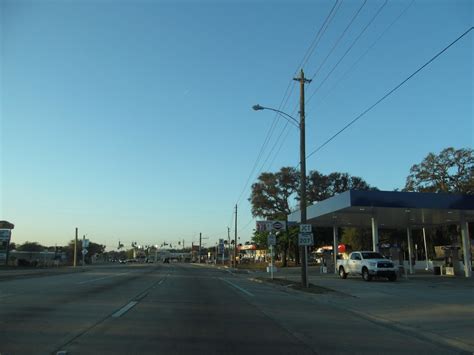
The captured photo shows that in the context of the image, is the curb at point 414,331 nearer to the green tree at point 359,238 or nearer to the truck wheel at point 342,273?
the truck wheel at point 342,273

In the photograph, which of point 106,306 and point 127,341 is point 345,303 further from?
point 127,341

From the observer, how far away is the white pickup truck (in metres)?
31.4

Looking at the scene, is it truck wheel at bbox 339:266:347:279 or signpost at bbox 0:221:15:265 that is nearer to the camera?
truck wheel at bbox 339:266:347:279

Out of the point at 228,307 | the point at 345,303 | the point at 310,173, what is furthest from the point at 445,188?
the point at 228,307

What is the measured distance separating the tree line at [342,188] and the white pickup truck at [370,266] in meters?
32.2

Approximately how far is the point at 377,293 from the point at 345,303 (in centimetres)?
436

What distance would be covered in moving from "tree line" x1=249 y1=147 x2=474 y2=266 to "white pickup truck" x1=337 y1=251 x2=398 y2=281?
3219cm

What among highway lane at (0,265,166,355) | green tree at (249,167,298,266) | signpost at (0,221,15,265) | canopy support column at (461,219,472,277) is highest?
green tree at (249,167,298,266)

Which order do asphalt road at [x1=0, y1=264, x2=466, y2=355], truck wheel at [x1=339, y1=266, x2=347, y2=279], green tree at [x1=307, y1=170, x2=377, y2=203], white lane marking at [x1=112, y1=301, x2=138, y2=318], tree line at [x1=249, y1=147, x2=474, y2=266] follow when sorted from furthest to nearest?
green tree at [x1=307, y1=170, x2=377, y2=203] → tree line at [x1=249, y1=147, x2=474, y2=266] → truck wheel at [x1=339, y1=266, x2=347, y2=279] → white lane marking at [x1=112, y1=301, x2=138, y2=318] → asphalt road at [x1=0, y1=264, x2=466, y2=355]

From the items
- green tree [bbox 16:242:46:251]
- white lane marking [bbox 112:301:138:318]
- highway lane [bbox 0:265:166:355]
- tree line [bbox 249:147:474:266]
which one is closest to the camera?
highway lane [bbox 0:265:166:355]

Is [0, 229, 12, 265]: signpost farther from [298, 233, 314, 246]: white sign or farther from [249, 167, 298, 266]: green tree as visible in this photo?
[298, 233, 314, 246]: white sign

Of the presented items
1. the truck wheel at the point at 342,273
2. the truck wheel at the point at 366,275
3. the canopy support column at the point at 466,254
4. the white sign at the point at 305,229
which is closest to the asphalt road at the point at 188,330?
the white sign at the point at 305,229

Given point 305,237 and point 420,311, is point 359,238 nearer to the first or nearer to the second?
point 305,237

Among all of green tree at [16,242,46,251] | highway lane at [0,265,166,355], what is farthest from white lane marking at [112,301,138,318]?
Result: green tree at [16,242,46,251]
